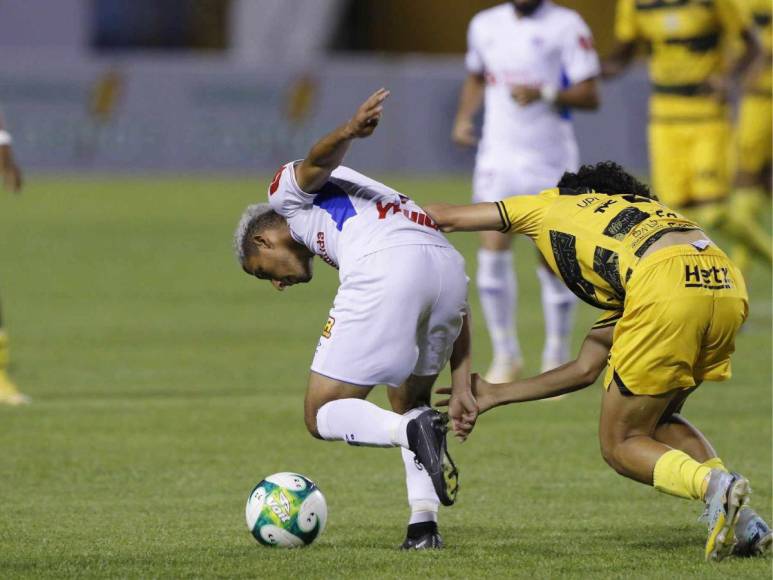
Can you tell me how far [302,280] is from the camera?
6.59 m

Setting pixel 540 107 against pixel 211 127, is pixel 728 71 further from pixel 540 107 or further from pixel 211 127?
pixel 211 127

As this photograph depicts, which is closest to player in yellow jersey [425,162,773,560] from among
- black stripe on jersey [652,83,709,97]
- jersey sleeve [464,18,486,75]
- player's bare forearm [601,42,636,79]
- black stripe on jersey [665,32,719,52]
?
jersey sleeve [464,18,486,75]

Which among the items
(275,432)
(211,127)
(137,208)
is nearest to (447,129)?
(211,127)

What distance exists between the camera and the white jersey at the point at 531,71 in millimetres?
10484

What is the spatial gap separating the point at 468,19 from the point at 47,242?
19.9 m

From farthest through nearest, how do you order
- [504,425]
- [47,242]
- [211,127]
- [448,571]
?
[211,127] < [47,242] < [504,425] < [448,571]

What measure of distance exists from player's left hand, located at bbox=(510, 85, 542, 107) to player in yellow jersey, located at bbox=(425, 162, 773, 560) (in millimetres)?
4072

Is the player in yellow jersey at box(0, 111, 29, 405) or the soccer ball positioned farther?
the player in yellow jersey at box(0, 111, 29, 405)

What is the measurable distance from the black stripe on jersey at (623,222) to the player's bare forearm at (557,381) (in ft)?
1.38

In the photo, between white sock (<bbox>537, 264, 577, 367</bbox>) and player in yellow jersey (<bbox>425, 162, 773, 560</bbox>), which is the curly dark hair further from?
white sock (<bbox>537, 264, 577, 367</bbox>)

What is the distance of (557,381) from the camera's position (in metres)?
6.10

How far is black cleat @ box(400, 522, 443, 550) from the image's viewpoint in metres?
6.16

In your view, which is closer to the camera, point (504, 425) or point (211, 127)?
point (504, 425)

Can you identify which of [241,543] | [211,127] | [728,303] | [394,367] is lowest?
[211,127]
